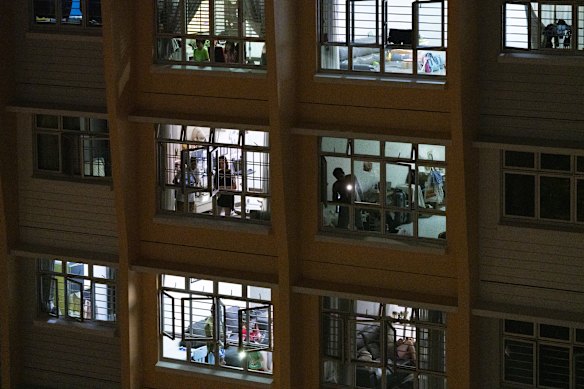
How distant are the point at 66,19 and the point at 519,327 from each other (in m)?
6.66

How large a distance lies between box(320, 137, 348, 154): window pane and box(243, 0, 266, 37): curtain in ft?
4.64

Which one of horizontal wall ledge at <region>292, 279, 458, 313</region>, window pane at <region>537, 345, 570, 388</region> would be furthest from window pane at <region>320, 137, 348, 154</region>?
window pane at <region>537, 345, 570, 388</region>

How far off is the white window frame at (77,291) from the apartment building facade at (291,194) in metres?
0.03

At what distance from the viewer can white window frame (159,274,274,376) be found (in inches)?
565

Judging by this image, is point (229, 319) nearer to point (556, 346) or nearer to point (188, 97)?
point (188, 97)

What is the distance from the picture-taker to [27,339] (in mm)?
15805

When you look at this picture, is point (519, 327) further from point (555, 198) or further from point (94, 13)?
point (94, 13)

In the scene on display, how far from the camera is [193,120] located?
13.8 meters

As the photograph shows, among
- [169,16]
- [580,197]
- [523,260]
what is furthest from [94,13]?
[580,197]

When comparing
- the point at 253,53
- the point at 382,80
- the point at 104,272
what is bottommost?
the point at 104,272

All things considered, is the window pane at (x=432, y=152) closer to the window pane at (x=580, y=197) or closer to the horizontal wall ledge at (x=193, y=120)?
the window pane at (x=580, y=197)

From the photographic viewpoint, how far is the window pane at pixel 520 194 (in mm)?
12633

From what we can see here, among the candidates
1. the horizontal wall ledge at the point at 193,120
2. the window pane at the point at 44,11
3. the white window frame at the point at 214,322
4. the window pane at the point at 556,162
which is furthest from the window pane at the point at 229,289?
the window pane at the point at 556,162

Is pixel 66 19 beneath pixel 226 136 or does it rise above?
above
